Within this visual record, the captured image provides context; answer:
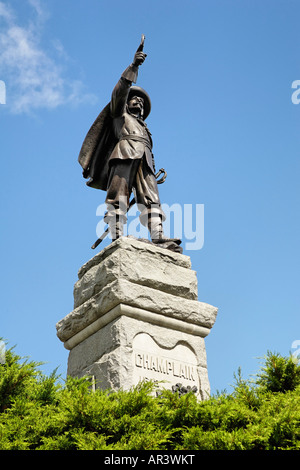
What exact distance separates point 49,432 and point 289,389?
2016 mm

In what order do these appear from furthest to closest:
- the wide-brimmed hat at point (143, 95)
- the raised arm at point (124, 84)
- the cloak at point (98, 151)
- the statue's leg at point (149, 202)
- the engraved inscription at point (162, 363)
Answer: the wide-brimmed hat at point (143, 95) → the cloak at point (98, 151) → the statue's leg at point (149, 202) → the raised arm at point (124, 84) → the engraved inscription at point (162, 363)

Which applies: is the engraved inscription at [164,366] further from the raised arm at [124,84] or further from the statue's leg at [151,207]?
the raised arm at [124,84]

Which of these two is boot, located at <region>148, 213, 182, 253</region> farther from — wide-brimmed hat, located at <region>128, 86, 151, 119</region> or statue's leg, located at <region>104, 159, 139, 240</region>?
wide-brimmed hat, located at <region>128, 86, 151, 119</region>

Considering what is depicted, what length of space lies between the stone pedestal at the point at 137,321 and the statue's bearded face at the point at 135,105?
2.13 metres

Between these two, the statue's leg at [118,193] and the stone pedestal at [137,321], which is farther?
the statue's leg at [118,193]

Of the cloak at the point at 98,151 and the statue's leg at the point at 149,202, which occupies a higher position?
the cloak at the point at 98,151

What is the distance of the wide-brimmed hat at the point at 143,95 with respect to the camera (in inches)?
283

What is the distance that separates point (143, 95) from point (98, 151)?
3.25 ft

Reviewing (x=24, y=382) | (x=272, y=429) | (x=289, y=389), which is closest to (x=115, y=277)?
(x=24, y=382)

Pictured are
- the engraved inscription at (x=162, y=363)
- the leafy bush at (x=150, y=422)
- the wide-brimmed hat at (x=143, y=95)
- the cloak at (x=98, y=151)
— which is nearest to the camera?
the leafy bush at (x=150, y=422)

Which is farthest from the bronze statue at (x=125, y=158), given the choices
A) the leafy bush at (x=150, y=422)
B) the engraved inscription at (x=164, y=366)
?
the leafy bush at (x=150, y=422)

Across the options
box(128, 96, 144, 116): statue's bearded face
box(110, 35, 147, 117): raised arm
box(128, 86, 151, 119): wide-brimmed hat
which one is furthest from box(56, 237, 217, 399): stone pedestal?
box(128, 86, 151, 119): wide-brimmed hat

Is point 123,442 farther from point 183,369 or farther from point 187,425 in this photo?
point 183,369

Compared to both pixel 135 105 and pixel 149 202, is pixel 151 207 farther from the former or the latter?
pixel 135 105
